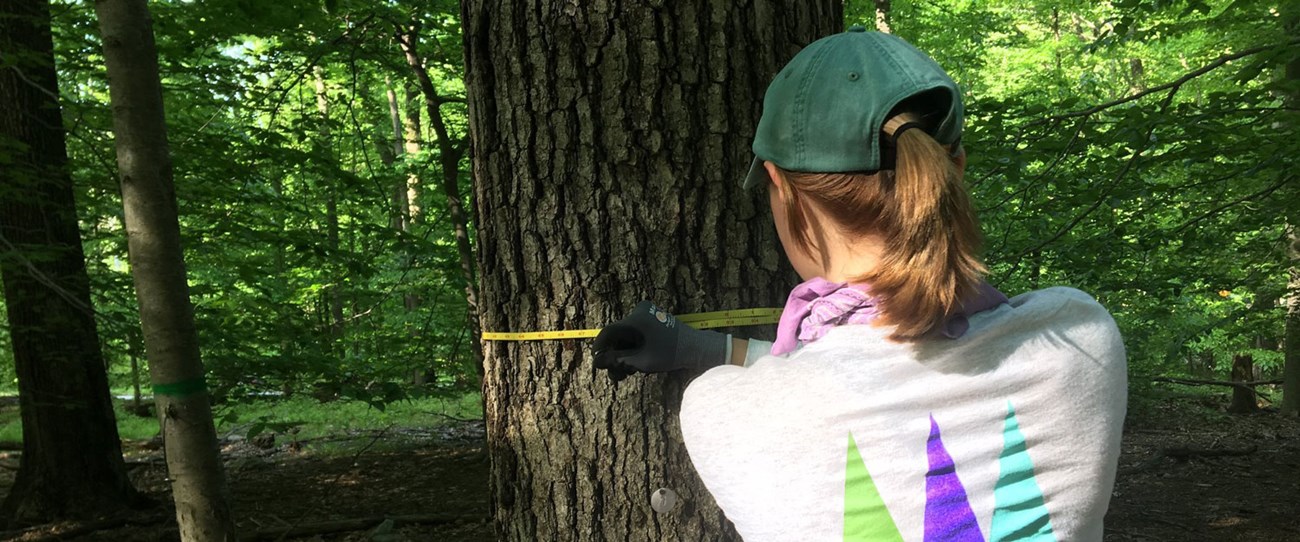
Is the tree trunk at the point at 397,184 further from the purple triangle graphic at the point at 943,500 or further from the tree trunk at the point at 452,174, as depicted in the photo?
the purple triangle graphic at the point at 943,500

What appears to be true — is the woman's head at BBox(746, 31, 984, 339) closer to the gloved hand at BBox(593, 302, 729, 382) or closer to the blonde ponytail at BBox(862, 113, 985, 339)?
the blonde ponytail at BBox(862, 113, 985, 339)

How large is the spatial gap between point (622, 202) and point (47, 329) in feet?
19.1

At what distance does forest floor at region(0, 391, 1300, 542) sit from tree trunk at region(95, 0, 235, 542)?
274 cm

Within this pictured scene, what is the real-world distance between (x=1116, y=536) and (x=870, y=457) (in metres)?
5.66

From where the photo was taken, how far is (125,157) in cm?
266

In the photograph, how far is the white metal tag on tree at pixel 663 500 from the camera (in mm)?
1677

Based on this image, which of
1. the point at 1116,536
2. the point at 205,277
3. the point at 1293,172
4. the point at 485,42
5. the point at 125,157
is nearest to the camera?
the point at 485,42

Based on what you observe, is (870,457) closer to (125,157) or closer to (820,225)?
(820,225)

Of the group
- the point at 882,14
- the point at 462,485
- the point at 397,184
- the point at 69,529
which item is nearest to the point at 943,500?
the point at 69,529

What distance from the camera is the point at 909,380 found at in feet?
3.61

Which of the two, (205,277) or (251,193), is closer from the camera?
(251,193)

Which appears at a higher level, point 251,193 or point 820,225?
point 251,193

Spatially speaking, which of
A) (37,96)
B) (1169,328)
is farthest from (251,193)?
(1169,328)

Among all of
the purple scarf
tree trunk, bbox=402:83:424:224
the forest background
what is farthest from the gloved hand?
tree trunk, bbox=402:83:424:224
